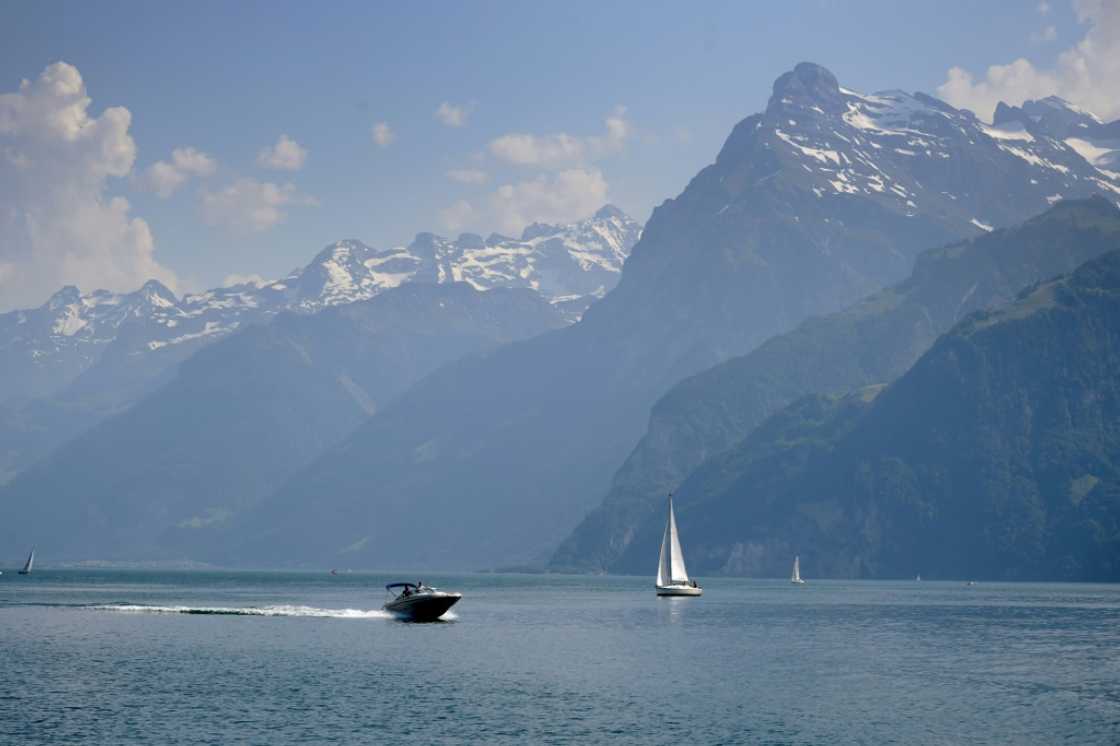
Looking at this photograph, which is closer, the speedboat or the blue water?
the blue water

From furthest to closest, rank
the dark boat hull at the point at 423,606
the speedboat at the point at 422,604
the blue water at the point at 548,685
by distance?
the speedboat at the point at 422,604, the dark boat hull at the point at 423,606, the blue water at the point at 548,685

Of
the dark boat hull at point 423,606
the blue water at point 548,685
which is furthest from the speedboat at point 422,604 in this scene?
the blue water at point 548,685

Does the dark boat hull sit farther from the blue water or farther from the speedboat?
the blue water

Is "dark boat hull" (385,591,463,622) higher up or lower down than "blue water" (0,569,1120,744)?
higher up

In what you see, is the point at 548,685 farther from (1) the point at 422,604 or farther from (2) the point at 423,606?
(2) the point at 423,606

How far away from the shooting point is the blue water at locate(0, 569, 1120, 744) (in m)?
90.2

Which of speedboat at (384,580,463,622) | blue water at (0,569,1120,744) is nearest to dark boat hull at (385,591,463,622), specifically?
speedboat at (384,580,463,622)

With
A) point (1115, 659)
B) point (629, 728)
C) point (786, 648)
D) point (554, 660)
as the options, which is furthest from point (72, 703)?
point (1115, 659)

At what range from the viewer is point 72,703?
98.4 m

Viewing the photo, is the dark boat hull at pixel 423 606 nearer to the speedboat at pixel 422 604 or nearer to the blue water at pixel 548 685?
the speedboat at pixel 422 604

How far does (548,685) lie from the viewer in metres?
113

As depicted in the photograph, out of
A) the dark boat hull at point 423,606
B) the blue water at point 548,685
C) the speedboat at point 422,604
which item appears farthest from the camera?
the speedboat at point 422,604

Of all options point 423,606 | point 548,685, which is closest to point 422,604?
point 423,606

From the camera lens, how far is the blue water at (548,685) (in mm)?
90188
